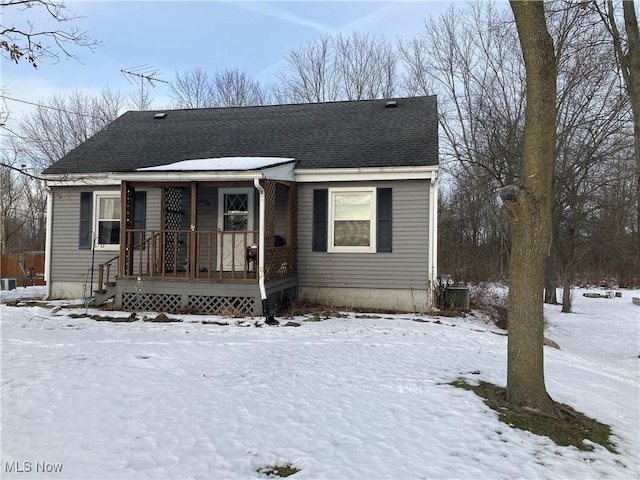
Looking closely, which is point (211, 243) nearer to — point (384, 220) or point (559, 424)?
point (384, 220)

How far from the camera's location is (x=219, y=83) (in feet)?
102

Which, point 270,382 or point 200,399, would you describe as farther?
point 270,382

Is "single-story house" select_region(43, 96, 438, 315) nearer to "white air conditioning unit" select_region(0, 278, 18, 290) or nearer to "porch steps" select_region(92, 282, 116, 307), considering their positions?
"porch steps" select_region(92, 282, 116, 307)

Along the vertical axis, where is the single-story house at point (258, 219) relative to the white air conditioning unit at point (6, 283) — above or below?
above

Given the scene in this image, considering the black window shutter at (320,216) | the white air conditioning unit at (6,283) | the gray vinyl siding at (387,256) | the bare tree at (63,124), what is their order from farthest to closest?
the bare tree at (63,124) → the white air conditioning unit at (6,283) → the black window shutter at (320,216) → the gray vinyl siding at (387,256)

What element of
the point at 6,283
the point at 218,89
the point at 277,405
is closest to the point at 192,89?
the point at 218,89

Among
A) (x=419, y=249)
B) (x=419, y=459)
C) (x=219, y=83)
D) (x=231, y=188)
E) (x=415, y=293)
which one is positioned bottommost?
(x=419, y=459)

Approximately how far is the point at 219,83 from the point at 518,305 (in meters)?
30.7

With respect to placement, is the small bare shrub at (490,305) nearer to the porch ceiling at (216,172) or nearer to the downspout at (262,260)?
the downspout at (262,260)

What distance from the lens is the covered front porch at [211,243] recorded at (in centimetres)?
848

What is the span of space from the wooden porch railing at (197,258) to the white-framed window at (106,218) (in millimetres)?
599

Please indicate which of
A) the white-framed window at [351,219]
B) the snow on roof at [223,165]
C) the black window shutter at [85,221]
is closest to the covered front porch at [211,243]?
the snow on roof at [223,165]

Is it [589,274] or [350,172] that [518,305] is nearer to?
[350,172]

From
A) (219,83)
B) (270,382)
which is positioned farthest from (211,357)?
(219,83)
